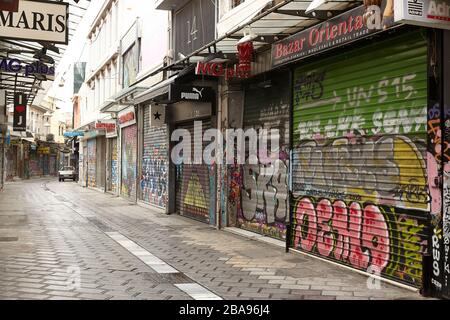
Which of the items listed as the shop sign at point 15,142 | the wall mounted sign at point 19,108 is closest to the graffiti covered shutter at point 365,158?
the wall mounted sign at point 19,108

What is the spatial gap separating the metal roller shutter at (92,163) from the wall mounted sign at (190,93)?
20.8 m

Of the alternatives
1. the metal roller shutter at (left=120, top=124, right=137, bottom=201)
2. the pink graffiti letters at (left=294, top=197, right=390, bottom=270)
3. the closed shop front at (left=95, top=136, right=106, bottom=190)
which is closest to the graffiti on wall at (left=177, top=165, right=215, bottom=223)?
the pink graffiti letters at (left=294, top=197, right=390, bottom=270)

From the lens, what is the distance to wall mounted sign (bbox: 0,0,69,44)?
814 cm

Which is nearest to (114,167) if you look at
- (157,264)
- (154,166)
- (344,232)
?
(154,166)

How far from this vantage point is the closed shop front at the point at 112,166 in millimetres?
25136

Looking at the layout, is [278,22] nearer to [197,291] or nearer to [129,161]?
[197,291]

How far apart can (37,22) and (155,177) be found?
9905mm

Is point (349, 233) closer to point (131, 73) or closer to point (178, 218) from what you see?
point (178, 218)

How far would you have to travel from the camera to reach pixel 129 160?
21938mm

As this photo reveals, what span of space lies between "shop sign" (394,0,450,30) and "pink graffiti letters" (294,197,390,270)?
2.62 m

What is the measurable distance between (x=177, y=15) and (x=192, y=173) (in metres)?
5.07

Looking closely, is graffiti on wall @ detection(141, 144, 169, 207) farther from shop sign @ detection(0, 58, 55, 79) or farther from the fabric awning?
shop sign @ detection(0, 58, 55, 79)

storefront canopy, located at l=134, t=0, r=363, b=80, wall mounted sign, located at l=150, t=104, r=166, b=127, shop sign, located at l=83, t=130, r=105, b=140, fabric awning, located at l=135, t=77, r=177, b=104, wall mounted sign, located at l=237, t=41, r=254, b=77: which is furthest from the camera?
shop sign, located at l=83, t=130, r=105, b=140

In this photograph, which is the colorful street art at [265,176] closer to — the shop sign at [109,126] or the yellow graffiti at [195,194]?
the yellow graffiti at [195,194]
